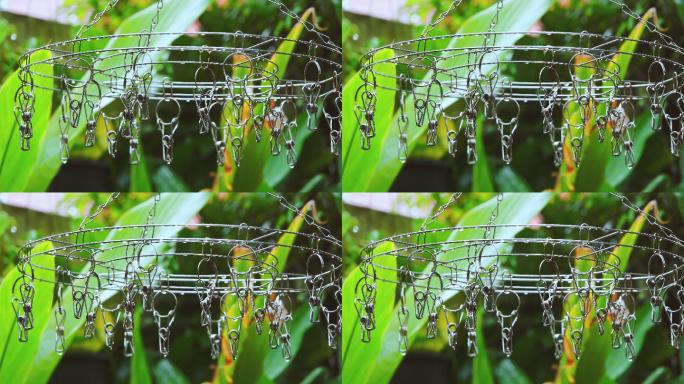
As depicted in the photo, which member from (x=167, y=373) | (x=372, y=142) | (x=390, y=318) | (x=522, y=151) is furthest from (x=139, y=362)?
(x=522, y=151)

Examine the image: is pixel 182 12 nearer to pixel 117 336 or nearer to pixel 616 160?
pixel 117 336

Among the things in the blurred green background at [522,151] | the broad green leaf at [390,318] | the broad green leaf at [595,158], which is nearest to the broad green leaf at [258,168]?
the blurred green background at [522,151]

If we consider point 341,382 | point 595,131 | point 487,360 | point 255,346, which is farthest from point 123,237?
point 595,131

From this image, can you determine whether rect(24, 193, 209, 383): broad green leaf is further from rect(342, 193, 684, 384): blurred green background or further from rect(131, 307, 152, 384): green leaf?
rect(342, 193, 684, 384): blurred green background

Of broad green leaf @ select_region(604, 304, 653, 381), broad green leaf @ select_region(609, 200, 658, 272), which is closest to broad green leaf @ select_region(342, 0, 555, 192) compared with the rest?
broad green leaf @ select_region(609, 200, 658, 272)

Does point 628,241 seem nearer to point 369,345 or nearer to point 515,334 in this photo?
point 515,334

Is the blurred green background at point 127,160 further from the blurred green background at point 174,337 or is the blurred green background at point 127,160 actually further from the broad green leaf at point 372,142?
the broad green leaf at point 372,142
